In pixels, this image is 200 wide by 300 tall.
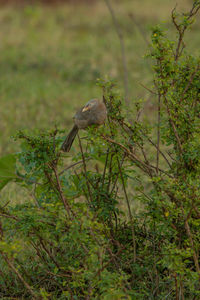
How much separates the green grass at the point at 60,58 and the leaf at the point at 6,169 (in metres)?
2.12

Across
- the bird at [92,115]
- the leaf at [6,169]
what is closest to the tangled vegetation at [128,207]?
the bird at [92,115]

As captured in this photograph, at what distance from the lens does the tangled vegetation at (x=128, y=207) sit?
1.89 m

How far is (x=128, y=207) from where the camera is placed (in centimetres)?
213

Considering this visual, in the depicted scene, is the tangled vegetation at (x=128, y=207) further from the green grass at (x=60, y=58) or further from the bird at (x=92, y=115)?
the green grass at (x=60, y=58)

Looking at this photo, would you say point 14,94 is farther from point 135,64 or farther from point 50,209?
point 50,209

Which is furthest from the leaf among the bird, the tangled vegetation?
the bird

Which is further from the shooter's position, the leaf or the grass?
the grass

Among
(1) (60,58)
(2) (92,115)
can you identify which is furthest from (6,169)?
(1) (60,58)

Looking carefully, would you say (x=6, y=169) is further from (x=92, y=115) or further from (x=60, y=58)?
(x=60, y=58)

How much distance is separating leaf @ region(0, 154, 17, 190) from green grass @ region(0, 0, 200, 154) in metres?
2.12

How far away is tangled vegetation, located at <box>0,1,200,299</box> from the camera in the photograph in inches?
74.5

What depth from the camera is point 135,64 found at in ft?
26.8

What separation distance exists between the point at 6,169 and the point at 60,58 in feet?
20.1

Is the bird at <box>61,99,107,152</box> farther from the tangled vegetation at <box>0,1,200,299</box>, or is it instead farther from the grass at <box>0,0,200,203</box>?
the grass at <box>0,0,200,203</box>
